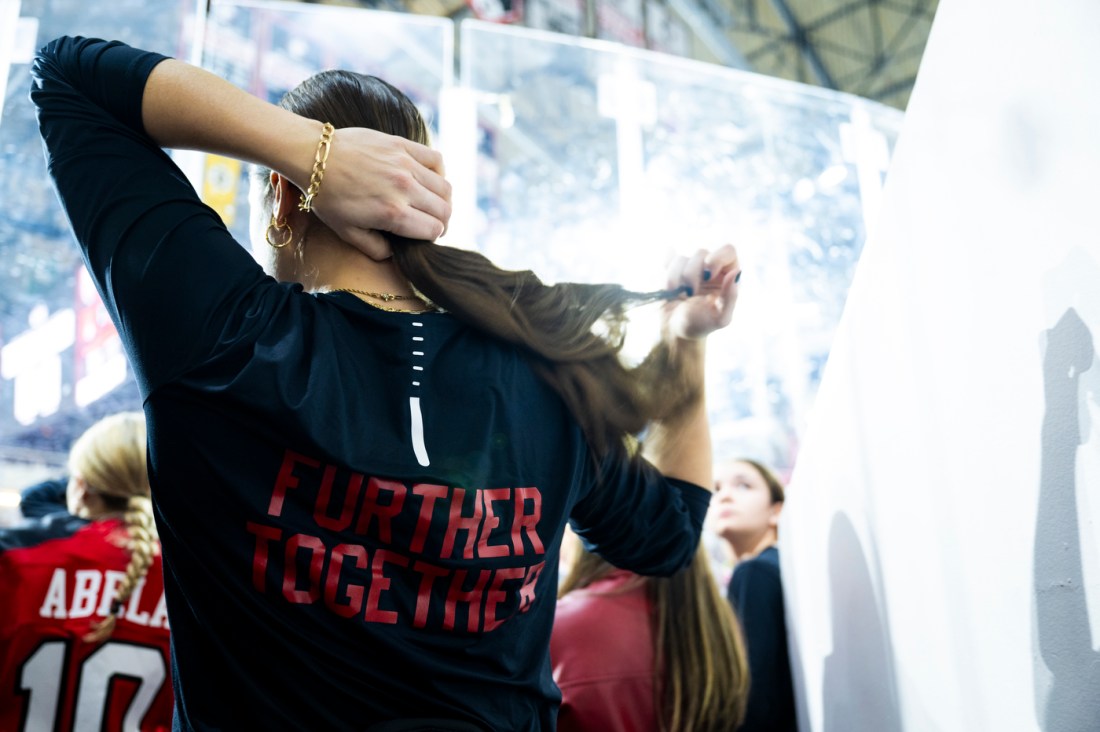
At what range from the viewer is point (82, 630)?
1654mm

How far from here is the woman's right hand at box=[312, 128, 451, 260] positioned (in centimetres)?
74

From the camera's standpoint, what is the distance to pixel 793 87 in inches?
141

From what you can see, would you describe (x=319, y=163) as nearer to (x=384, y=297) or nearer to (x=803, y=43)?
(x=384, y=297)

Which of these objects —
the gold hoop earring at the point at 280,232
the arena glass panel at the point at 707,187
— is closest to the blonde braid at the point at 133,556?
the gold hoop earring at the point at 280,232

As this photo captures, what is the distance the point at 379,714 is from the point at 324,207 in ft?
1.30

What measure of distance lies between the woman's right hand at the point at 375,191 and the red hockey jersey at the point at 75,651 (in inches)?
47.7

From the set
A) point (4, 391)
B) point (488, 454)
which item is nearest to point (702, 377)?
point (488, 454)

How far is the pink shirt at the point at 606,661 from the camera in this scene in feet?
4.79

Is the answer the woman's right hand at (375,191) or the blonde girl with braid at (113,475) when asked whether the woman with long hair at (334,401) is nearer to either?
the woman's right hand at (375,191)

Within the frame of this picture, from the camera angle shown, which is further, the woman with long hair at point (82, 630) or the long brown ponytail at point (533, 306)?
the woman with long hair at point (82, 630)

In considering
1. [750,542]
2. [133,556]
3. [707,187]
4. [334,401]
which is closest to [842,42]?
[707,187]

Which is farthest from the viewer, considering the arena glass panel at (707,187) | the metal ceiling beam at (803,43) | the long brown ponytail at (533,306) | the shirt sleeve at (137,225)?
the metal ceiling beam at (803,43)

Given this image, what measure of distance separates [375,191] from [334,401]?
0.17 meters

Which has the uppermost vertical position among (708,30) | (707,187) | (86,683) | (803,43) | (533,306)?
(803,43)
